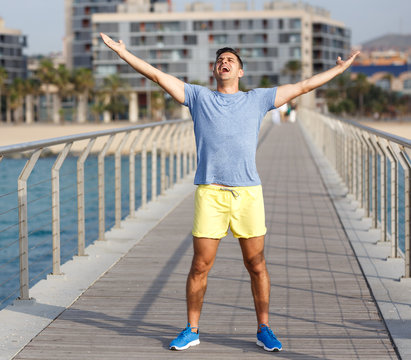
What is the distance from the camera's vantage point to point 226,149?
3.70 m

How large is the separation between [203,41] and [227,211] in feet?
320

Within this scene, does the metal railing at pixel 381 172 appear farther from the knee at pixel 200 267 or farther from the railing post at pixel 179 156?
the railing post at pixel 179 156

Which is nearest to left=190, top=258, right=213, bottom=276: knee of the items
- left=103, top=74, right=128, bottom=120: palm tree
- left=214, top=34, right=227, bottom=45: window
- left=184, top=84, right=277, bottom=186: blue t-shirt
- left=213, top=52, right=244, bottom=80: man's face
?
left=184, top=84, right=277, bottom=186: blue t-shirt

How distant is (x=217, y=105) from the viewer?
3.69m

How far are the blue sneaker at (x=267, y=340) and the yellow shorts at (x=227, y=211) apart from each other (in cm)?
46

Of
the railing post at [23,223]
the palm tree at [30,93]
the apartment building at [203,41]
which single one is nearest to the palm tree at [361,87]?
the apartment building at [203,41]

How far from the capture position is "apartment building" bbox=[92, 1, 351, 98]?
328 feet

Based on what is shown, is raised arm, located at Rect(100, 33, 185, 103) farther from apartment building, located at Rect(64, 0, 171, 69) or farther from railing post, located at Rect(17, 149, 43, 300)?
apartment building, located at Rect(64, 0, 171, 69)

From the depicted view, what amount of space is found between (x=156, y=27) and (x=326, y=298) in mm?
98513

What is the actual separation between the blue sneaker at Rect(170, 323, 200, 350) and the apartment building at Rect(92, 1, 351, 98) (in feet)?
314

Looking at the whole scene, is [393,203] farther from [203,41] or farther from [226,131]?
[203,41]

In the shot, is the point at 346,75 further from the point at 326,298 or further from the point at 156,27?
the point at 326,298

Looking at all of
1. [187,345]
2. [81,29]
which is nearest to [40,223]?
[187,345]

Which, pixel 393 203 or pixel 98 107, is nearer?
pixel 393 203
